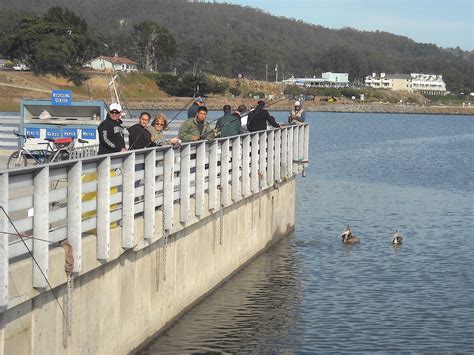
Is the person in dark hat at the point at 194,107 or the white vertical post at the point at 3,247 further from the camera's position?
the person in dark hat at the point at 194,107

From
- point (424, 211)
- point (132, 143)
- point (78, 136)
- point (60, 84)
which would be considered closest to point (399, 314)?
point (132, 143)

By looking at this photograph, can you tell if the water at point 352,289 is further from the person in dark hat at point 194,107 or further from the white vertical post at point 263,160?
the person in dark hat at point 194,107

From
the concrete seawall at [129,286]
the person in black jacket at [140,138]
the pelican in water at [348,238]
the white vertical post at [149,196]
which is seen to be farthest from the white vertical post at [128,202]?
the pelican in water at [348,238]

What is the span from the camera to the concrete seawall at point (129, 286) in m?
9.88

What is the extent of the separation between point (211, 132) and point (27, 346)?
8.46 m

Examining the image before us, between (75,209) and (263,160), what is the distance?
11259 millimetres

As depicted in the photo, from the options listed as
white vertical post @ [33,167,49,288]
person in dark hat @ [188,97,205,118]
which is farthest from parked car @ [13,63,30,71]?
white vertical post @ [33,167,49,288]

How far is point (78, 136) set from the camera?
2481cm

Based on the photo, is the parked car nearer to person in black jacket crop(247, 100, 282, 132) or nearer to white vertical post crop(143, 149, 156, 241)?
person in black jacket crop(247, 100, 282, 132)

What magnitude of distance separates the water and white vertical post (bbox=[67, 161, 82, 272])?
3260mm

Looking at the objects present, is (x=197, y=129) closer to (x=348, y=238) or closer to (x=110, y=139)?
(x=110, y=139)

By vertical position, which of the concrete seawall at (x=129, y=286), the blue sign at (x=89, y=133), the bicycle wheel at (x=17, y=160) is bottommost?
the concrete seawall at (x=129, y=286)

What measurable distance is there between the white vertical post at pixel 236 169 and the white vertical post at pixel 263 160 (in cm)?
221

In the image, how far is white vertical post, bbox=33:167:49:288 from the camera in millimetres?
9938
